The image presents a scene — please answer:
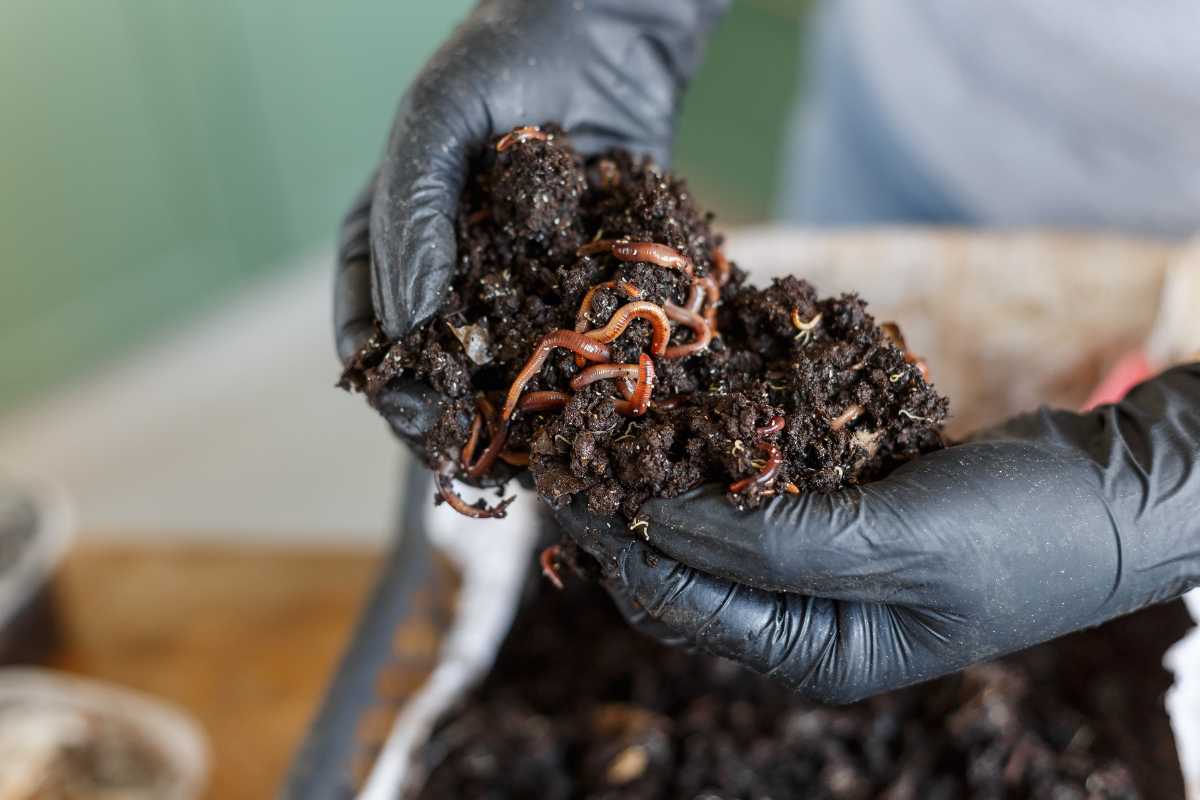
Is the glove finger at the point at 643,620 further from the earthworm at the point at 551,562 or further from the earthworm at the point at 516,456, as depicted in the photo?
the earthworm at the point at 516,456

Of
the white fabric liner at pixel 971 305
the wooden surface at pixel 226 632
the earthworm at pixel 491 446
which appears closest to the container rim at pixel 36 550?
the wooden surface at pixel 226 632

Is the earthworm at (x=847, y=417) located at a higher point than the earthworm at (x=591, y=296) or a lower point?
lower

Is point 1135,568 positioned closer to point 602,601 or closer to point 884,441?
point 884,441

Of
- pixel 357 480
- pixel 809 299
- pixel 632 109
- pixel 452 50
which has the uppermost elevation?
pixel 452 50

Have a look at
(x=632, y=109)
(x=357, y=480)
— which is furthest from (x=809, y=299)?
(x=357, y=480)

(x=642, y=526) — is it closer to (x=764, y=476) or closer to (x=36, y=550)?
(x=764, y=476)

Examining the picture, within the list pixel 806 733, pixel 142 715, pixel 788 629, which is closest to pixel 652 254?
pixel 788 629
